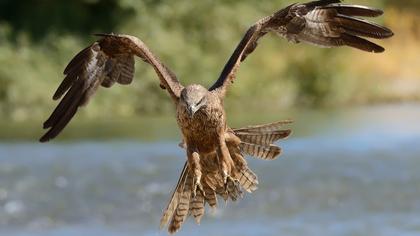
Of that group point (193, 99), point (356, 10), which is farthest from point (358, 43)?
point (193, 99)

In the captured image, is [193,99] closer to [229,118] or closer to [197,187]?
[197,187]

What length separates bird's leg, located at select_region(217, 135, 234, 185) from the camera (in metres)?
10.4

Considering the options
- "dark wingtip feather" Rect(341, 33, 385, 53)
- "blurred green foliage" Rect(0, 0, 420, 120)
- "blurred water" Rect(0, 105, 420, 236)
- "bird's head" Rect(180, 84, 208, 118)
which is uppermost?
"blurred green foliage" Rect(0, 0, 420, 120)

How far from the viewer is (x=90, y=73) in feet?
39.0

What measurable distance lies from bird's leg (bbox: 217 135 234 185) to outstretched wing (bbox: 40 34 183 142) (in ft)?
4.13

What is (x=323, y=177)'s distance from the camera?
58.0 ft

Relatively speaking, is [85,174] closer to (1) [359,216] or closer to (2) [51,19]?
(1) [359,216]

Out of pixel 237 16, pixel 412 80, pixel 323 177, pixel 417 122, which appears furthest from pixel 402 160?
pixel 412 80

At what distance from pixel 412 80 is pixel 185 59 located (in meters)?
5.62

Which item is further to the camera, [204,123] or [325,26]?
[325,26]

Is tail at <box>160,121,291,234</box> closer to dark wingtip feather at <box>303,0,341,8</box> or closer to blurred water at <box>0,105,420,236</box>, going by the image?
dark wingtip feather at <box>303,0,341,8</box>

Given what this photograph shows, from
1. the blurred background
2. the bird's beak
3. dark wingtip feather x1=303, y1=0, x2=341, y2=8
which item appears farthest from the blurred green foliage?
the bird's beak

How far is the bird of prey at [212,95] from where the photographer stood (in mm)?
10352

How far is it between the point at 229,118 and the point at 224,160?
50.9ft
